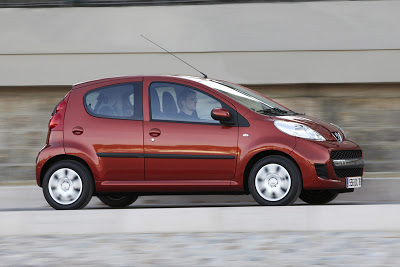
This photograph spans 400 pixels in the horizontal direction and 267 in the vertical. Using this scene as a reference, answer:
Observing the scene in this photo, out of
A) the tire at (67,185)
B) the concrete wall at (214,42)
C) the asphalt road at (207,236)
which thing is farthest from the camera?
the concrete wall at (214,42)

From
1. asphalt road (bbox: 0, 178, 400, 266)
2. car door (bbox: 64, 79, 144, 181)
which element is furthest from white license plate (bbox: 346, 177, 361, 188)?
car door (bbox: 64, 79, 144, 181)

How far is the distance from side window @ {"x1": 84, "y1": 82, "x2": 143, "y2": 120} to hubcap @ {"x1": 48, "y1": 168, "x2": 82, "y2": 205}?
2.37ft

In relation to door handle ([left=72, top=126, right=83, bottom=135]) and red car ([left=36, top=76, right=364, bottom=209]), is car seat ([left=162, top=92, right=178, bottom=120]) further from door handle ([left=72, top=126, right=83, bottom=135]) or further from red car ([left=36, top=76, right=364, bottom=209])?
door handle ([left=72, top=126, right=83, bottom=135])

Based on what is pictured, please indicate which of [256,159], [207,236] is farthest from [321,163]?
[207,236]

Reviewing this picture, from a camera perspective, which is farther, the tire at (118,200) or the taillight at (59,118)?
the tire at (118,200)

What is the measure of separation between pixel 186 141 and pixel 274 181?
3.42ft

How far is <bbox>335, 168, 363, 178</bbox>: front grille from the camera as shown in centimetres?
1008

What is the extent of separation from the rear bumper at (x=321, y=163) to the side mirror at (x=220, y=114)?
788mm

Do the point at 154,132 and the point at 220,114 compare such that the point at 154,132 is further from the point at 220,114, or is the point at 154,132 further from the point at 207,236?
the point at 207,236

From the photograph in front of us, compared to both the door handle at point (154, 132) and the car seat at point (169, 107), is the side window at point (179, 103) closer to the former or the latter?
the car seat at point (169, 107)

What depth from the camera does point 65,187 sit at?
1034cm

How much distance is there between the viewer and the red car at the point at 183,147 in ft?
32.4

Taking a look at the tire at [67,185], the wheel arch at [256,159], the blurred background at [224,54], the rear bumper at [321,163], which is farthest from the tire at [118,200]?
the blurred background at [224,54]

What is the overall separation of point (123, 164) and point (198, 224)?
71.9 inches
